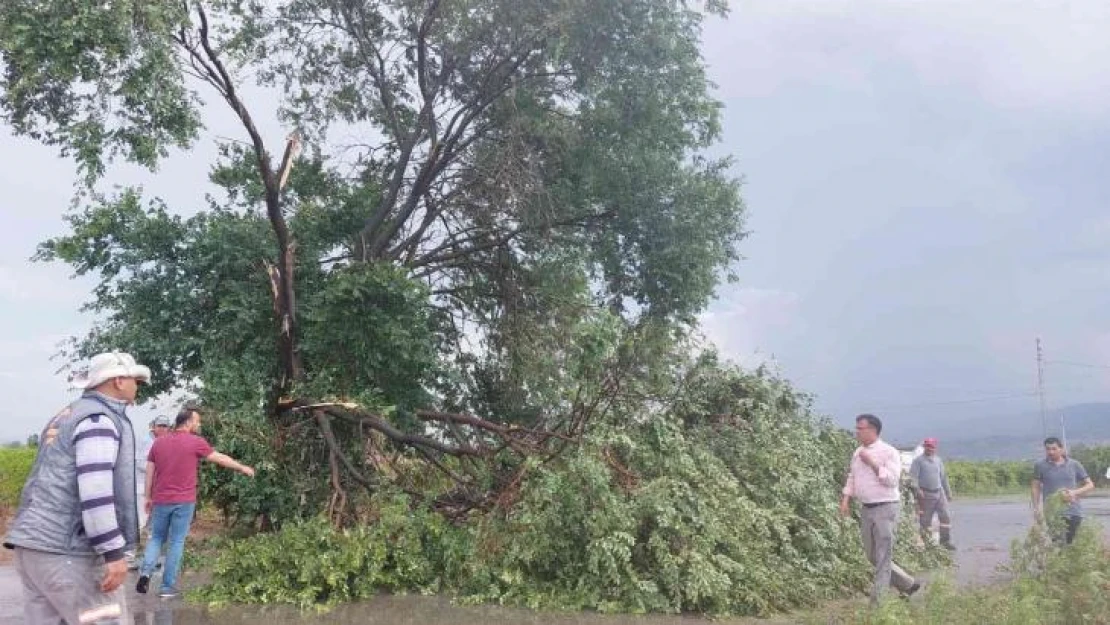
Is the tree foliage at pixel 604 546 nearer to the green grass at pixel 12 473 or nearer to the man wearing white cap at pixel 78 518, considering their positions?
the man wearing white cap at pixel 78 518

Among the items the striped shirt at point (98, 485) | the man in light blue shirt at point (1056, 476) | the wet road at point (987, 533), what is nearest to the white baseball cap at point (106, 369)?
the striped shirt at point (98, 485)

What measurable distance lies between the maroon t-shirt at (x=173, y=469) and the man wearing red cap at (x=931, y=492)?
907 centimetres

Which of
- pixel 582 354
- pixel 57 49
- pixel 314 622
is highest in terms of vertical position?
pixel 57 49

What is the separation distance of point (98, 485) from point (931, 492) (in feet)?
37.7

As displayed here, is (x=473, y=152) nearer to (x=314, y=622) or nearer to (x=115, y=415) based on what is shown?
(x=314, y=622)

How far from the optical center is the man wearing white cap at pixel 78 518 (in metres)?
4.56

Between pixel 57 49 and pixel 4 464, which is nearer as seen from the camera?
pixel 57 49

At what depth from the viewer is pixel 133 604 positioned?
8.55m

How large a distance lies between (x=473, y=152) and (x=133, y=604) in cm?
795

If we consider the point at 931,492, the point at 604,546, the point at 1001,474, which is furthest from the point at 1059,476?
the point at 1001,474

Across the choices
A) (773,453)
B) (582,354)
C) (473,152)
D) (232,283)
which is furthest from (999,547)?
(232,283)

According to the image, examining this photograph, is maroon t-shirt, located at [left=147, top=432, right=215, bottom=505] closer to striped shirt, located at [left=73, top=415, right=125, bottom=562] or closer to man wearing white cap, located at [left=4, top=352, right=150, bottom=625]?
man wearing white cap, located at [left=4, top=352, right=150, bottom=625]

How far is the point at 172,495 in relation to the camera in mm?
8812

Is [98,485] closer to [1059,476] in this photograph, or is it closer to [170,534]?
[170,534]
